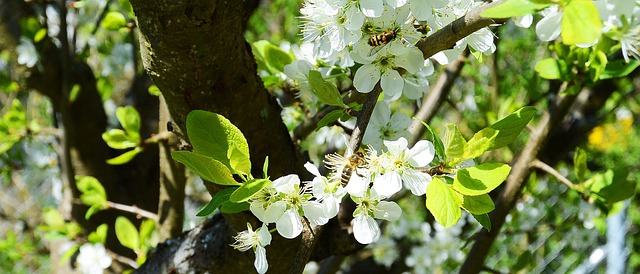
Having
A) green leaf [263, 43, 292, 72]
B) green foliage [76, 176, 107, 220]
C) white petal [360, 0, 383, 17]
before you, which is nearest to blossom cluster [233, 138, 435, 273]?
white petal [360, 0, 383, 17]

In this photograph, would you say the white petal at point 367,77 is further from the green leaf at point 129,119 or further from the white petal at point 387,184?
the green leaf at point 129,119

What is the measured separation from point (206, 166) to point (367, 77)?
0.61 feet

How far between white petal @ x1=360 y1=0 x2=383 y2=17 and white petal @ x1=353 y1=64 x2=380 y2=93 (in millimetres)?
73

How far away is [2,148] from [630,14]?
1.41 meters

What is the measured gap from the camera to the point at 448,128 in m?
0.57

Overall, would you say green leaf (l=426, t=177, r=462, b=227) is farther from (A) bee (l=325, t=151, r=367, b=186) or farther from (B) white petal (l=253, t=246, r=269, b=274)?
(B) white petal (l=253, t=246, r=269, b=274)

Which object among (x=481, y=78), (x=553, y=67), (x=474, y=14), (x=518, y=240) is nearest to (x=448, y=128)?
(x=474, y=14)

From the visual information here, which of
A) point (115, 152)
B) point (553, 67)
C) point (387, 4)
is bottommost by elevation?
point (115, 152)

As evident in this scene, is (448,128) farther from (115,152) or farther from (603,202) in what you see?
(115,152)

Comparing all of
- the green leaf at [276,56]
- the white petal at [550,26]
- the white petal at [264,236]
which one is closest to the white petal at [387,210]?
the white petal at [264,236]

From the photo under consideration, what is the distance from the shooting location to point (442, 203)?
55 centimetres

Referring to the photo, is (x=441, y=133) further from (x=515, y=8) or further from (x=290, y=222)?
(x=515, y=8)

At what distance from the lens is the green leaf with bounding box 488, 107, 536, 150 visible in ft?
1.85

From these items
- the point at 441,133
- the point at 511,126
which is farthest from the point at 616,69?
the point at 441,133
